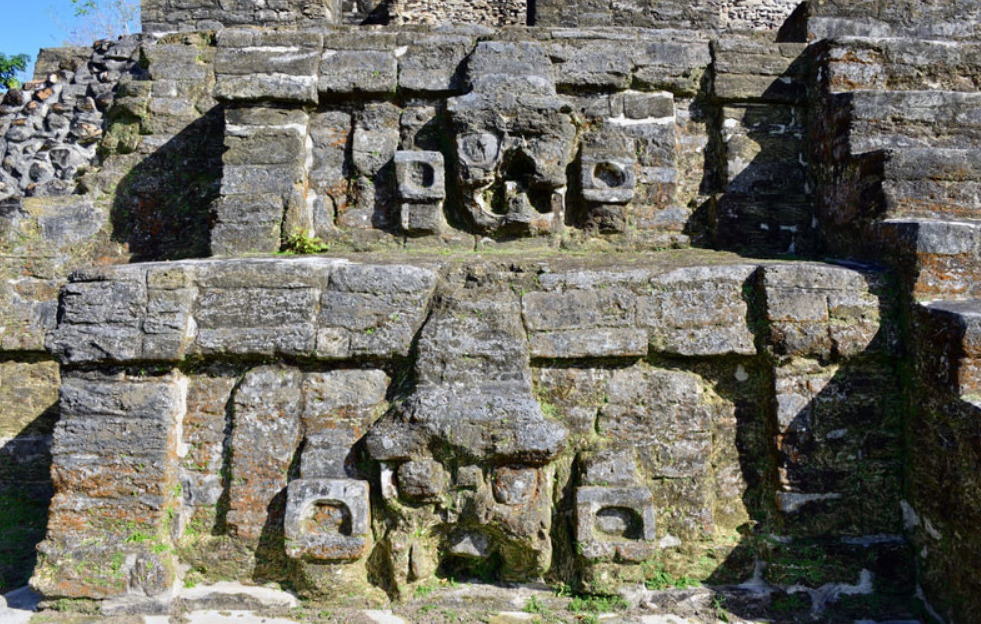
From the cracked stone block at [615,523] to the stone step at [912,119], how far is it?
225 centimetres

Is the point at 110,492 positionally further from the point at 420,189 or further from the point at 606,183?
the point at 606,183

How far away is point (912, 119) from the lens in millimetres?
4074

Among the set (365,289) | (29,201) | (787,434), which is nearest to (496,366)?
(365,289)

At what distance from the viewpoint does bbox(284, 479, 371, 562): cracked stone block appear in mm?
3258

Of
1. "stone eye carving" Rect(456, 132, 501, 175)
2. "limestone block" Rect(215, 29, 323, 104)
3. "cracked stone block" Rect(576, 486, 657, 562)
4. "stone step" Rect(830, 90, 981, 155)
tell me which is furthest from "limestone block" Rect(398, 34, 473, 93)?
"cracked stone block" Rect(576, 486, 657, 562)

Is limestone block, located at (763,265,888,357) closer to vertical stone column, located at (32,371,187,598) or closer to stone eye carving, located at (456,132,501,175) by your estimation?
stone eye carving, located at (456,132,501,175)

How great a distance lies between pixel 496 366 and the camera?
3400 millimetres

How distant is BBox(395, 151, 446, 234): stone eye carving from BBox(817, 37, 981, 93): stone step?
7.49 ft

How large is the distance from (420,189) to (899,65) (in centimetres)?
283

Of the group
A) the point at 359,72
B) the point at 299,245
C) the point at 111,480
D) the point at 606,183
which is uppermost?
the point at 359,72

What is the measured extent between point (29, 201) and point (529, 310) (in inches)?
135

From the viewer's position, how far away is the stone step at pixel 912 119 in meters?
4.04

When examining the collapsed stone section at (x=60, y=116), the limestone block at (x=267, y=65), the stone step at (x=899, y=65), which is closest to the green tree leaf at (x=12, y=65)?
the collapsed stone section at (x=60, y=116)

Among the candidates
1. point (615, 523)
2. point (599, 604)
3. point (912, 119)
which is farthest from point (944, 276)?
point (599, 604)
